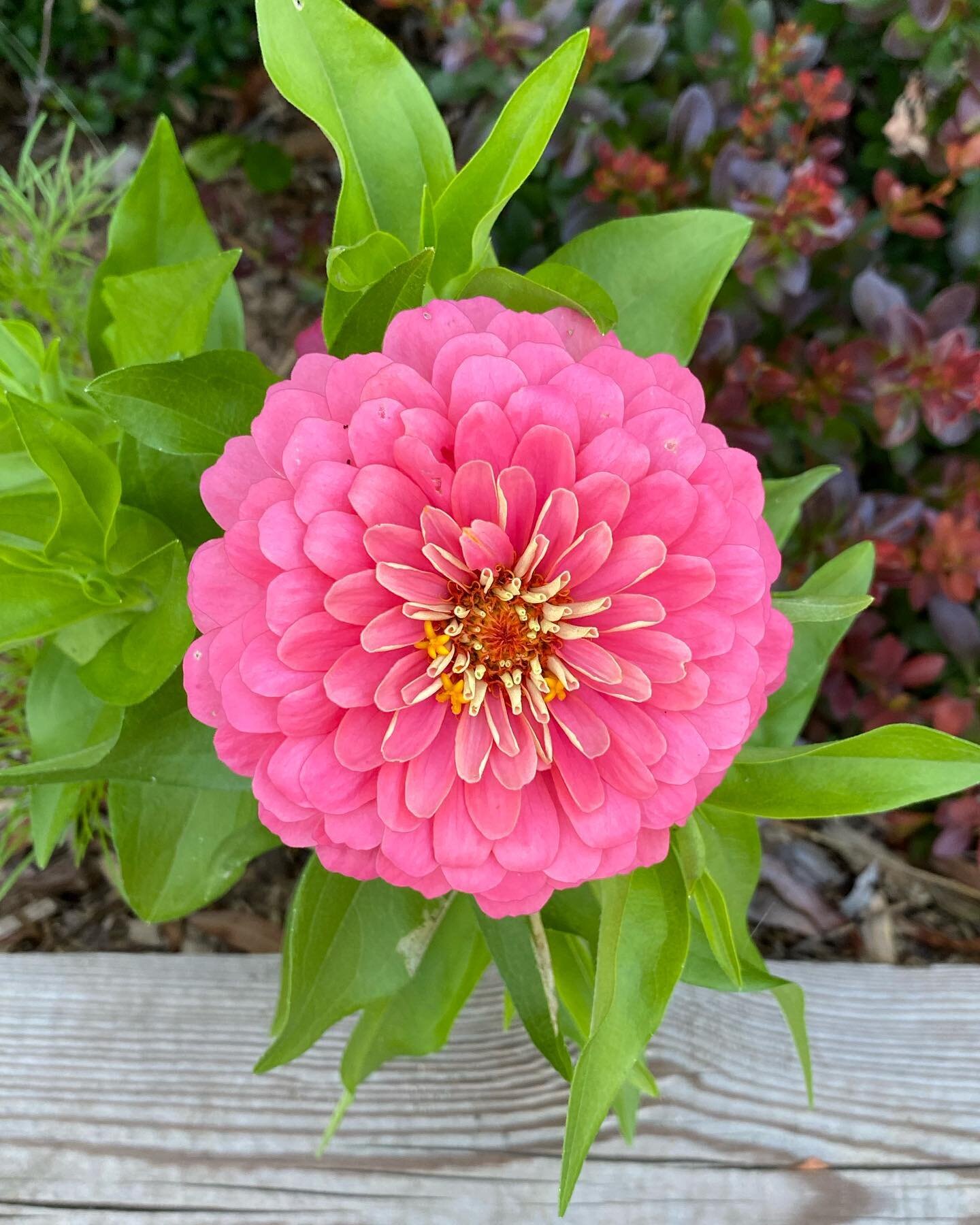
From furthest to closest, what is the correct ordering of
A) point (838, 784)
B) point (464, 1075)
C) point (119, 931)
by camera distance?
1. point (119, 931)
2. point (464, 1075)
3. point (838, 784)

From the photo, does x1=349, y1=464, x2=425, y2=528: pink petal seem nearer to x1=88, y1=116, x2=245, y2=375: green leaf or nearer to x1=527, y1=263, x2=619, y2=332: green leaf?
x1=527, y1=263, x2=619, y2=332: green leaf

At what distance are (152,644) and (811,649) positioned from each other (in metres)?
0.53

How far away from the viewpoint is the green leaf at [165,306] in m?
0.66

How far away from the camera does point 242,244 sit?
1.46 m

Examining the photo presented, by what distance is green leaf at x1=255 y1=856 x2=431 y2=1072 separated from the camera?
64 cm

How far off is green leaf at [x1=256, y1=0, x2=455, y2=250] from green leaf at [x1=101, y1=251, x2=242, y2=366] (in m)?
0.10

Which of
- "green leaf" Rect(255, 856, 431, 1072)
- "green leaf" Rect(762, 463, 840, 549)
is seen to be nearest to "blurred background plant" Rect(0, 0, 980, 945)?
"green leaf" Rect(762, 463, 840, 549)

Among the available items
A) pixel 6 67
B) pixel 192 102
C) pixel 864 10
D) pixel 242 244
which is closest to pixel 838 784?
pixel 864 10

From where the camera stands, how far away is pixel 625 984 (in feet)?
1.82

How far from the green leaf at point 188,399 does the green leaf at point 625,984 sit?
38 cm

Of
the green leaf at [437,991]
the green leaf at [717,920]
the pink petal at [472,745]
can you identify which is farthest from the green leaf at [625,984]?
the green leaf at [437,991]

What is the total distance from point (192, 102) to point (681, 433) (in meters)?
1.25

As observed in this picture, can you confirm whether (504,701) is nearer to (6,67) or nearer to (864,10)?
(864,10)

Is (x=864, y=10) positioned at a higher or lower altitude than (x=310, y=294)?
higher
